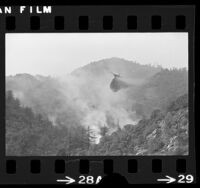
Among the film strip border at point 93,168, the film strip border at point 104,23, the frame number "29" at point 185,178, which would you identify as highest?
the film strip border at point 104,23

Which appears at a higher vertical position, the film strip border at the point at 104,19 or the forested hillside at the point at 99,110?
the film strip border at the point at 104,19

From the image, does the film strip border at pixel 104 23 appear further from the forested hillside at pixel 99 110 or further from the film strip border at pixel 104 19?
the forested hillside at pixel 99 110

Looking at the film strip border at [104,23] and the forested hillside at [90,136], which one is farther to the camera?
the forested hillside at [90,136]

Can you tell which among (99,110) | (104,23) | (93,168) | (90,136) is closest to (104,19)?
(104,23)

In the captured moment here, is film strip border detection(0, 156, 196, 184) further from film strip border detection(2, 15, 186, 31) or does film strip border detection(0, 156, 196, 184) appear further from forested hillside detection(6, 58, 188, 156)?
film strip border detection(2, 15, 186, 31)

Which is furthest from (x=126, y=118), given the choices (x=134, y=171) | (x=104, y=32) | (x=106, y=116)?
(x=104, y=32)

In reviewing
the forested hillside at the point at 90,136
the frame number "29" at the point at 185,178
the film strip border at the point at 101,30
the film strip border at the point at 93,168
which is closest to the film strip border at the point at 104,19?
the film strip border at the point at 101,30

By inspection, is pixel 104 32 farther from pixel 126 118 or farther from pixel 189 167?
pixel 189 167

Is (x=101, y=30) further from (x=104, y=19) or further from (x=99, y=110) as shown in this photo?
(x=99, y=110)
